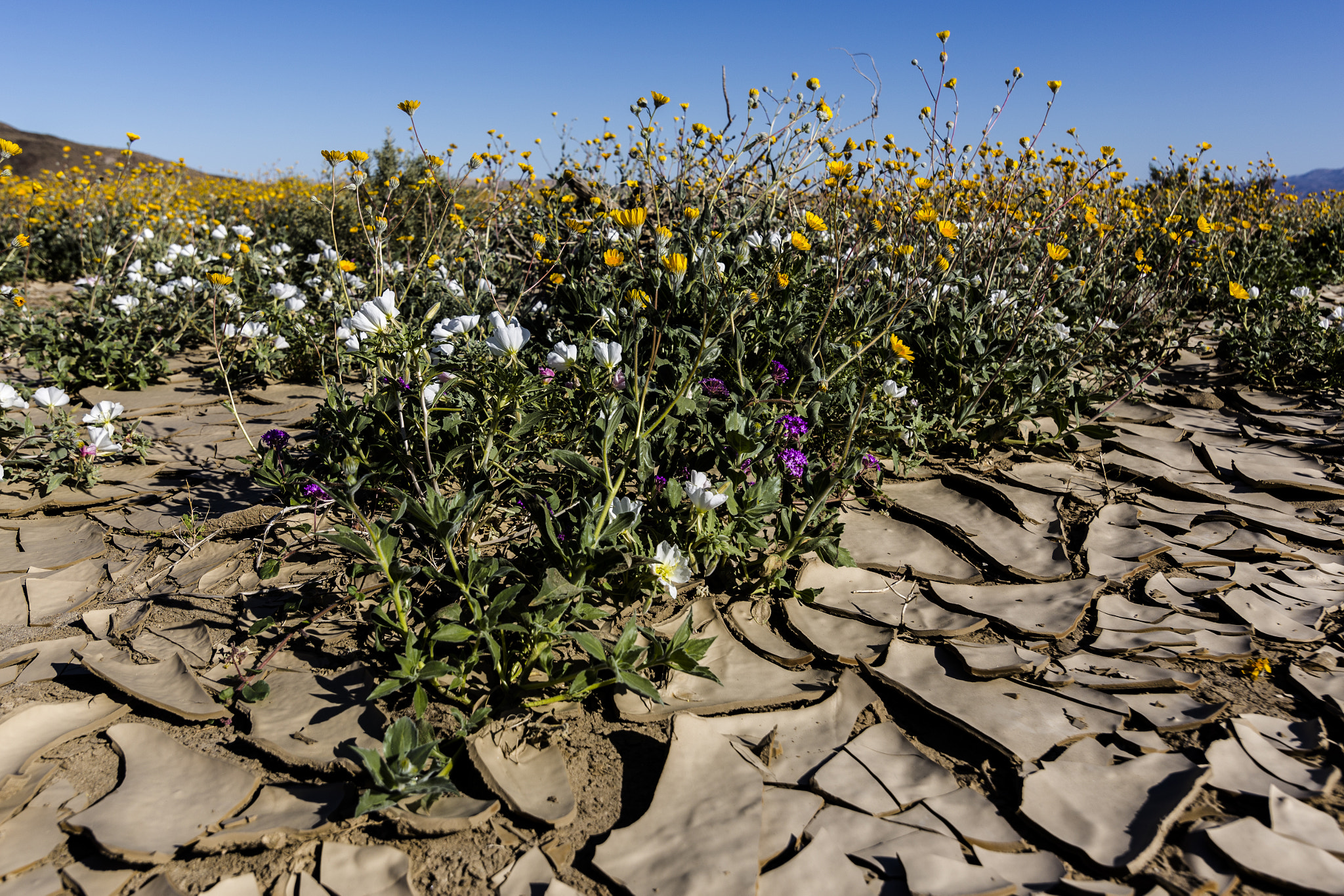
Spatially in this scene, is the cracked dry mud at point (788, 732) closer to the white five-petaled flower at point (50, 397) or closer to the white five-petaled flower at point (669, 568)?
the white five-petaled flower at point (669, 568)

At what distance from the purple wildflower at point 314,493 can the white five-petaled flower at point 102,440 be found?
1.06 metres

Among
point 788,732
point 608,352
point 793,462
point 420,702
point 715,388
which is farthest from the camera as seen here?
point 715,388

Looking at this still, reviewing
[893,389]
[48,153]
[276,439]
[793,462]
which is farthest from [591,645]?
[48,153]

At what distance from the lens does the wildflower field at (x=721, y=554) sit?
49.2 inches

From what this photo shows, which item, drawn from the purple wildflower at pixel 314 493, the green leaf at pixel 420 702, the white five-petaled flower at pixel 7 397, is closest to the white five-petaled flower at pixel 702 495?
the green leaf at pixel 420 702

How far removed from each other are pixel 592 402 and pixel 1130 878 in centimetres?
148

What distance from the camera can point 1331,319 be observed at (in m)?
3.65

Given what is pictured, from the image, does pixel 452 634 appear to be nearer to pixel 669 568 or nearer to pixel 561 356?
pixel 669 568

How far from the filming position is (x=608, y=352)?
1.72 m

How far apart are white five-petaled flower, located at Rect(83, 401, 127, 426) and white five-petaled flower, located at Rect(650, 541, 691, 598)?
7.22 ft

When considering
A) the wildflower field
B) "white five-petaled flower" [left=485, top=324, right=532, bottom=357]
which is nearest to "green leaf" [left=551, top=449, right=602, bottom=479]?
the wildflower field

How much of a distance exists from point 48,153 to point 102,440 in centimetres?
2145

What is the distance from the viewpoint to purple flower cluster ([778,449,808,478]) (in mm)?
2016

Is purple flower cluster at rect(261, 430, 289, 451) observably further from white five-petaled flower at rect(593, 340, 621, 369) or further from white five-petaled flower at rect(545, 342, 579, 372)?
white five-petaled flower at rect(593, 340, 621, 369)
